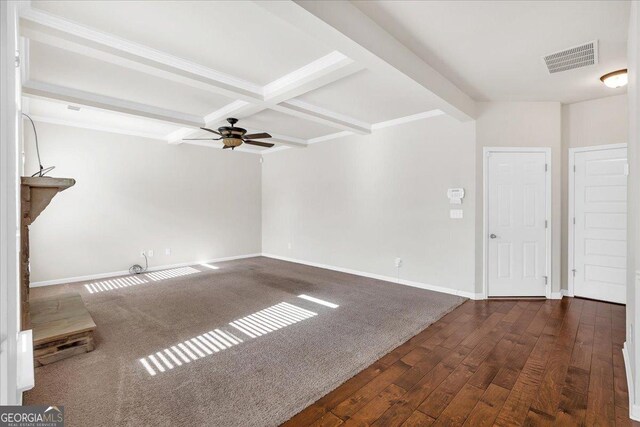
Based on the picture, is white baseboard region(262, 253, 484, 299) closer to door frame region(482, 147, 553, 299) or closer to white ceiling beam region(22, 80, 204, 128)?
door frame region(482, 147, 553, 299)

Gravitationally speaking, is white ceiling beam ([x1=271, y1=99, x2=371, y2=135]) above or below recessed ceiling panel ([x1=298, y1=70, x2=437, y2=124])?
below

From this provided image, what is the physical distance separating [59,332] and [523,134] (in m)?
5.72

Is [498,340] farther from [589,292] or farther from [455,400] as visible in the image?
[589,292]

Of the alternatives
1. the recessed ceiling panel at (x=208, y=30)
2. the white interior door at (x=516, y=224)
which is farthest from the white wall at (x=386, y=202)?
the recessed ceiling panel at (x=208, y=30)

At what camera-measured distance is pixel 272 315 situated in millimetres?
3561

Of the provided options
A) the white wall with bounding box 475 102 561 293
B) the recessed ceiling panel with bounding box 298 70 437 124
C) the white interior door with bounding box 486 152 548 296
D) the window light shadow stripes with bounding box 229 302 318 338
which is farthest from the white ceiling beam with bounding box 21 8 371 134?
the white interior door with bounding box 486 152 548 296

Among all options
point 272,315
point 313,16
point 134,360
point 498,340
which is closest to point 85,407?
point 134,360

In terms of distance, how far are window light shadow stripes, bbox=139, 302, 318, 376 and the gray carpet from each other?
0.07ft

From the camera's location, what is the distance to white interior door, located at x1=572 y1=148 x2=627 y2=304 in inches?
152

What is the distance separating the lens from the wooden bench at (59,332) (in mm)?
2434

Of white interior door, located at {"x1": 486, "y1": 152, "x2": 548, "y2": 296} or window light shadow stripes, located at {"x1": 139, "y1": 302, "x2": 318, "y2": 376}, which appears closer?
window light shadow stripes, located at {"x1": 139, "y1": 302, "x2": 318, "y2": 376}

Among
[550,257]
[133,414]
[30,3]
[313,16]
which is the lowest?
[133,414]

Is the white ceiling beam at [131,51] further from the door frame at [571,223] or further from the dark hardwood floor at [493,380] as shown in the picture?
the door frame at [571,223]

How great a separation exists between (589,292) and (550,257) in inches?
28.1
